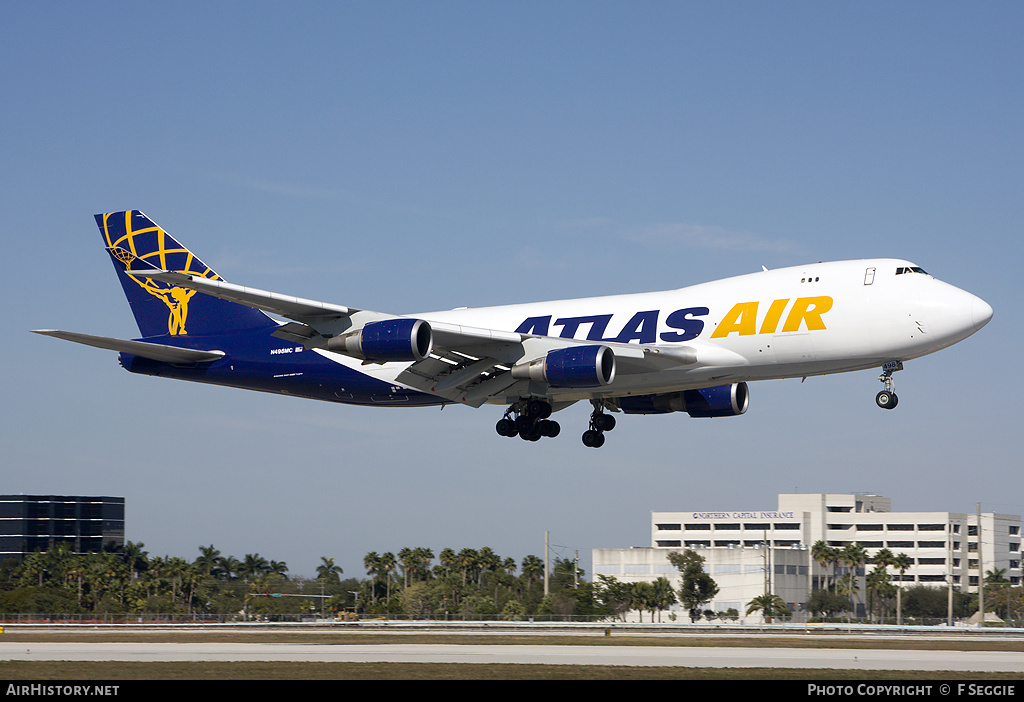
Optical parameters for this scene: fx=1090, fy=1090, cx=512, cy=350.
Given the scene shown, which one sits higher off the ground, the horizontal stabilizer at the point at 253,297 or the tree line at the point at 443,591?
the horizontal stabilizer at the point at 253,297

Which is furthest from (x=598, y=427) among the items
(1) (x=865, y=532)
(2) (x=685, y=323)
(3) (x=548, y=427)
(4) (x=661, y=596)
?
(1) (x=865, y=532)

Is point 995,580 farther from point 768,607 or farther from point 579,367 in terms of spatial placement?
point 579,367

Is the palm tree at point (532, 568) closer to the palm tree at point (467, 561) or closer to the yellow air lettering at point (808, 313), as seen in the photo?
the palm tree at point (467, 561)

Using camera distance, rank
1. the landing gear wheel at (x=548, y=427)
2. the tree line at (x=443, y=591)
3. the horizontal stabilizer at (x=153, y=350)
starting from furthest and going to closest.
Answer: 1. the tree line at (x=443, y=591)
2. the landing gear wheel at (x=548, y=427)
3. the horizontal stabilizer at (x=153, y=350)

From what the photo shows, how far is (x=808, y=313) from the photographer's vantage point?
3606 centimetres

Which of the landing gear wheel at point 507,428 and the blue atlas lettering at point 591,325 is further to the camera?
the landing gear wheel at point 507,428

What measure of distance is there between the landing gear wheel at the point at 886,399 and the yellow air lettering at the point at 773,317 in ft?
14.4

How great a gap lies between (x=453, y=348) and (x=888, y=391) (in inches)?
592

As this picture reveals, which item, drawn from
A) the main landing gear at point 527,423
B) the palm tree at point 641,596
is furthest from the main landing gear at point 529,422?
the palm tree at point 641,596

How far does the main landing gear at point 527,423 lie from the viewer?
136 ft

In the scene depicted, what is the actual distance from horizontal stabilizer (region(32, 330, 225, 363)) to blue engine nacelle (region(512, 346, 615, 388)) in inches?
595

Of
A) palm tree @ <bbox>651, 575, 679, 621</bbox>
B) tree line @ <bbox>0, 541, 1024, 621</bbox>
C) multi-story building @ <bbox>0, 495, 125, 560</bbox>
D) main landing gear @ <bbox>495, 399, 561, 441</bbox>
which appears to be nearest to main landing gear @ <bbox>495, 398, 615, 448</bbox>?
main landing gear @ <bbox>495, 399, 561, 441</bbox>
